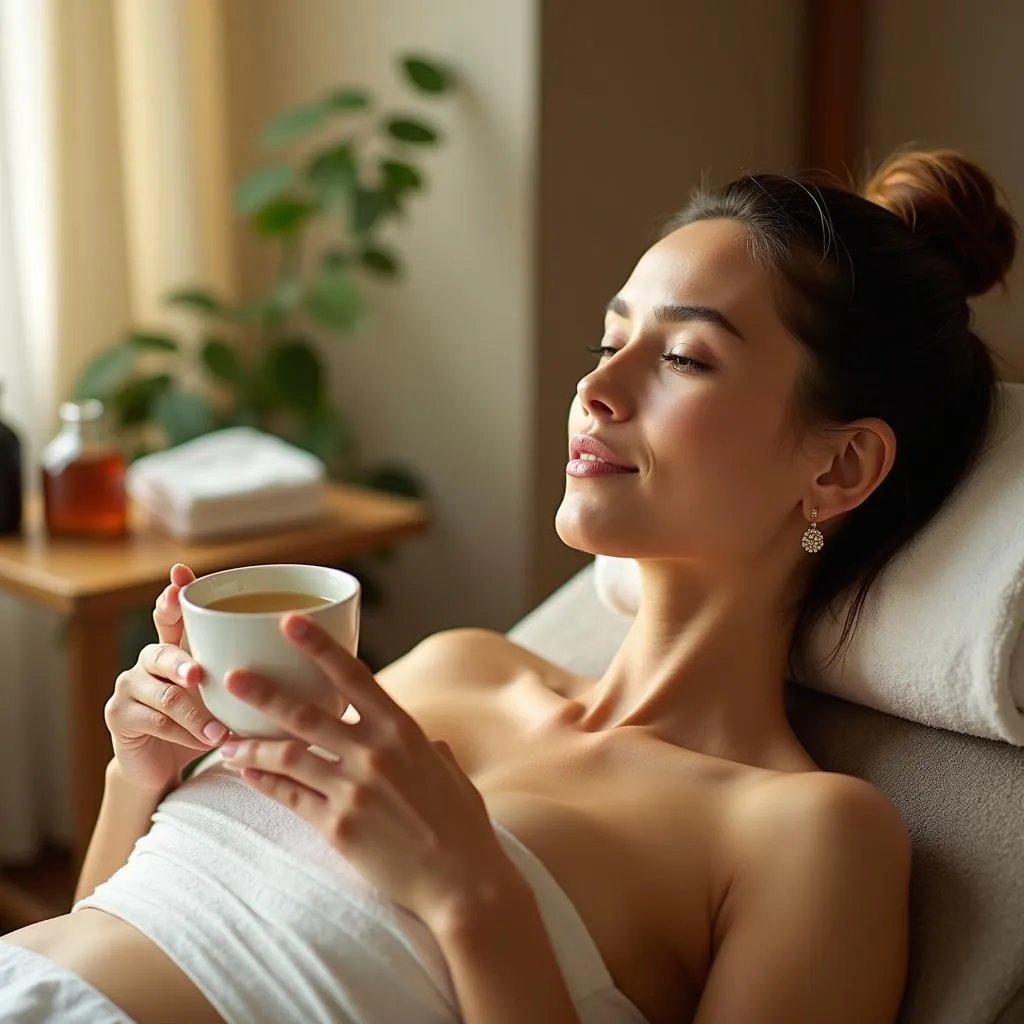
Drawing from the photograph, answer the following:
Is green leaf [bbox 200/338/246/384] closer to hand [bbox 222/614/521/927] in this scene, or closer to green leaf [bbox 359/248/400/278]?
green leaf [bbox 359/248/400/278]

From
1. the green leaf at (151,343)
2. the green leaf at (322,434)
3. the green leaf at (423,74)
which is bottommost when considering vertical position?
the green leaf at (322,434)

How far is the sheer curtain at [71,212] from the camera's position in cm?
249

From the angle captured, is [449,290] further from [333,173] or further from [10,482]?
[10,482]

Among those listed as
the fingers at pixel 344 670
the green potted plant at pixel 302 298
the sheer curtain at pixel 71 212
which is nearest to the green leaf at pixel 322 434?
the green potted plant at pixel 302 298

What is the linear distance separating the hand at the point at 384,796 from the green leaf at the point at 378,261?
1.69 metres

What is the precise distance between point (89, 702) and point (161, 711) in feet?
3.28

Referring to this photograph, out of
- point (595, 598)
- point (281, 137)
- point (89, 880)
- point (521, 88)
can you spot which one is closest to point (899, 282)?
point (595, 598)

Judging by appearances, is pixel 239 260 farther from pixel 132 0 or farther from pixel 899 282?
pixel 899 282

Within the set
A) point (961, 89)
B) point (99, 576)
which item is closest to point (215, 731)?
point (99, 576)

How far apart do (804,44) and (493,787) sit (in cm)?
198

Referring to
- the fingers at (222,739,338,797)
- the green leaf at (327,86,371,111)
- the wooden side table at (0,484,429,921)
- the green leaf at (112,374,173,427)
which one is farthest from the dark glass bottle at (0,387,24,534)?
the fingers at (222,739,338,797)

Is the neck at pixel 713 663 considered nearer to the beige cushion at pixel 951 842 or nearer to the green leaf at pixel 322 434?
the beige cushion at pixel 951 842

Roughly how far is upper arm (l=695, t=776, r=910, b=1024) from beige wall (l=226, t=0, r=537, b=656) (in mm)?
1507

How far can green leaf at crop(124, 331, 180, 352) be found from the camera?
8.21 ft
